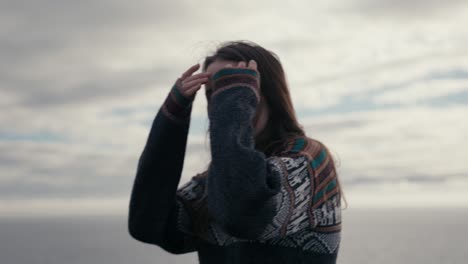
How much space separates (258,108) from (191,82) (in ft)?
1.55

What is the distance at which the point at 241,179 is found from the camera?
344cm

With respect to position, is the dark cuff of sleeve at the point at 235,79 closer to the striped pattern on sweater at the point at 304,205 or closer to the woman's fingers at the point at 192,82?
the woman's fingers at the point at 192,82

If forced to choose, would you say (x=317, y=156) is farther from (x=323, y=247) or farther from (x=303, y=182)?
(x=323, y=247)

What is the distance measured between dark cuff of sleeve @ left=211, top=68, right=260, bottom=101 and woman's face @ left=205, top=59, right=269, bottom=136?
0.37 metres

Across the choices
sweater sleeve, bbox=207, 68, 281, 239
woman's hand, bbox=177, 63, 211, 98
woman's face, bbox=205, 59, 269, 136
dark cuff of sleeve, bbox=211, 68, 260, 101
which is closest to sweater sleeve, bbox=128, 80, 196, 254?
woman's hand, bbox=177, 63, 211, 98

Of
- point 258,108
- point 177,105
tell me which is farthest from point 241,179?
point 177,105

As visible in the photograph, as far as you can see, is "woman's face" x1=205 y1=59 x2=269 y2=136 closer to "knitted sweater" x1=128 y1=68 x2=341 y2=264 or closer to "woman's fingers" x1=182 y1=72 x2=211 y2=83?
"woman's fingers" x1=182 y1=72 x2=211 y2=83

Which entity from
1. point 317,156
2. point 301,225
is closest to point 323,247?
point 301,225

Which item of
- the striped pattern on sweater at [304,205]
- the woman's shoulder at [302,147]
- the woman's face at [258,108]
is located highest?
the woman's face at [258,108]

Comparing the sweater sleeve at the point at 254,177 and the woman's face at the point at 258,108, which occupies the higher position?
the woman's face at the point at 258,108

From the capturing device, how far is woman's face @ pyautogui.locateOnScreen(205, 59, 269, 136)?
425cm

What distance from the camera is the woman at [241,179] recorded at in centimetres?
Answer: 353

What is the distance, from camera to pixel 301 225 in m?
3.91

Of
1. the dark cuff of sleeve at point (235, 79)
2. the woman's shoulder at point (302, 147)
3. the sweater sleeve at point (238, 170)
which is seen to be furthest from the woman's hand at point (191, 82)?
the woman's shoulder at point (302, 147)
